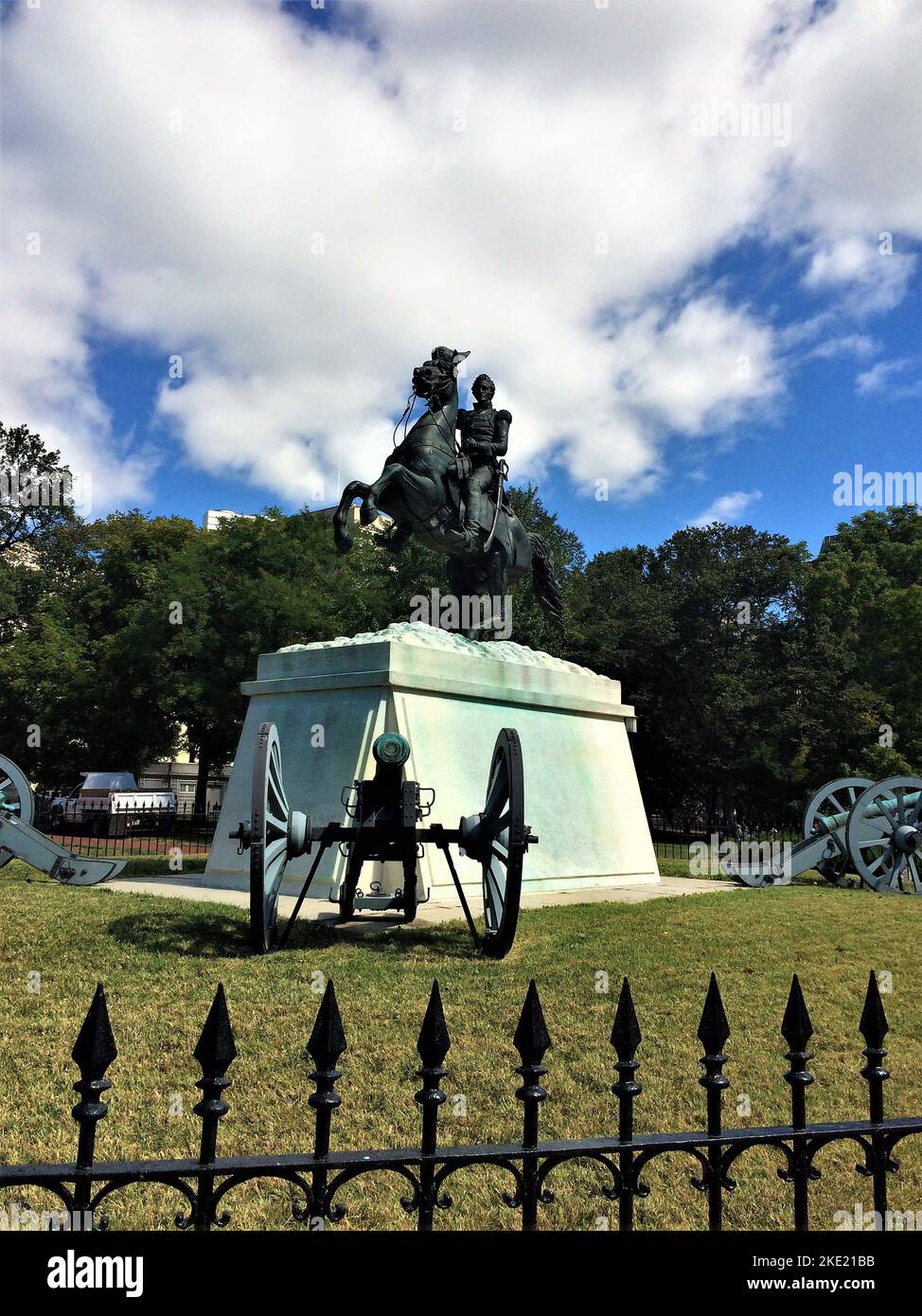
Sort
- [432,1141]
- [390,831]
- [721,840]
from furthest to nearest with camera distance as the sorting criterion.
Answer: [721,840]
[390,831]
[432,1141]

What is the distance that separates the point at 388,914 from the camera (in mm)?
8930

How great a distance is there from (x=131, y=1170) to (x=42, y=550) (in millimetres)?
39585

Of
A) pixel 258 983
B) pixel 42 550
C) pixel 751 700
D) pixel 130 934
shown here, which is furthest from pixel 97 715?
pixel 258 983

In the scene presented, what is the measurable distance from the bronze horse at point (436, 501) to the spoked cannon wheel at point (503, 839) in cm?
517

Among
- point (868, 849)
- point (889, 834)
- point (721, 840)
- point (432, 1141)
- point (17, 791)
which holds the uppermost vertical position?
point (17, 791)

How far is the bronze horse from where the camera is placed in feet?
38.3

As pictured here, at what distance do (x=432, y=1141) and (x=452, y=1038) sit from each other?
2.76 metres

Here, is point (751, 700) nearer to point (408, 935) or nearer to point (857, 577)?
point (857, 577)

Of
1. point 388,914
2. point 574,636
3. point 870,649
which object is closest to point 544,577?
point 388,914

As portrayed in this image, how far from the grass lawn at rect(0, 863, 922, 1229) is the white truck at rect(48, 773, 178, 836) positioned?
17621 millimetres

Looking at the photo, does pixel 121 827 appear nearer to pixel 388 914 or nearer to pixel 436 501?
pixel 436 501

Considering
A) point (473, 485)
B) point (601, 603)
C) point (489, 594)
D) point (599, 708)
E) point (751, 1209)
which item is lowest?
point (751, 1209)

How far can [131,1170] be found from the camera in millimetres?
2119

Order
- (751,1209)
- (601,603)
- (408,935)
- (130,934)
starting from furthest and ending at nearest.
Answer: (601,603), (408,935), (130,934), (751,1209)
